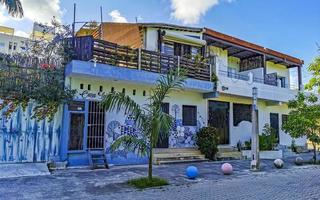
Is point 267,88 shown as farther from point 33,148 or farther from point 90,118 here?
point 33,148

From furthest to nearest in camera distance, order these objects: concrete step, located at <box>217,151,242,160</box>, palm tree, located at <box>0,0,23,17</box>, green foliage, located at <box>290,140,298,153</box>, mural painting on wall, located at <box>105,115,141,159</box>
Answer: green foliage, located at <box>290,140,298,153</box> < concrete step, located at <box>217,151,242,160</box> < mural painting on wall, located at <box>105,115,141,159</box> < palm tree, located at <box>0,0,23,17</box>

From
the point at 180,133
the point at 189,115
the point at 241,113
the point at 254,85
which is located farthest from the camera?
the point at 241,113

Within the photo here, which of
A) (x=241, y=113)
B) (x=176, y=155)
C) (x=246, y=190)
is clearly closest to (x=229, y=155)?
(x=176, y=155)

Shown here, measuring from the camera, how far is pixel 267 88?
19219 mm

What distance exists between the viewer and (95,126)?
12.9 meters

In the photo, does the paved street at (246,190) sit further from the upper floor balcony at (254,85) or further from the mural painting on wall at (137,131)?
the upper floor balcony at (254,85)

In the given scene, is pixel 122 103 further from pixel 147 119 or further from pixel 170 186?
pixel 170 186

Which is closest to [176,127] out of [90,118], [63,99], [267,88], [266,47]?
[90,118]

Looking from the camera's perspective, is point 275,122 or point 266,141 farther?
point 275,122

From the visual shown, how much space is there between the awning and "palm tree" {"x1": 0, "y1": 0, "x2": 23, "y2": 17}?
7284 mm

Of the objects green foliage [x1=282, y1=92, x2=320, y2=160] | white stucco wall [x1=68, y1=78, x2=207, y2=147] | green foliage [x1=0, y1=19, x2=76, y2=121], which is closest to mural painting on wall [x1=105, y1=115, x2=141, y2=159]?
white stucco wall [x1=68, y1=78, x2=207, y2=147]

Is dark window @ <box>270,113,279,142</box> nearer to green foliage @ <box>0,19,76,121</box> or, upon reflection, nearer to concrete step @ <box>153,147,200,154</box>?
concrete step @ <box>153,147,200,154</box>

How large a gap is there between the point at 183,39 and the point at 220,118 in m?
5.34

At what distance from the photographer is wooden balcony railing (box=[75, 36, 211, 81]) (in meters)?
12.2
